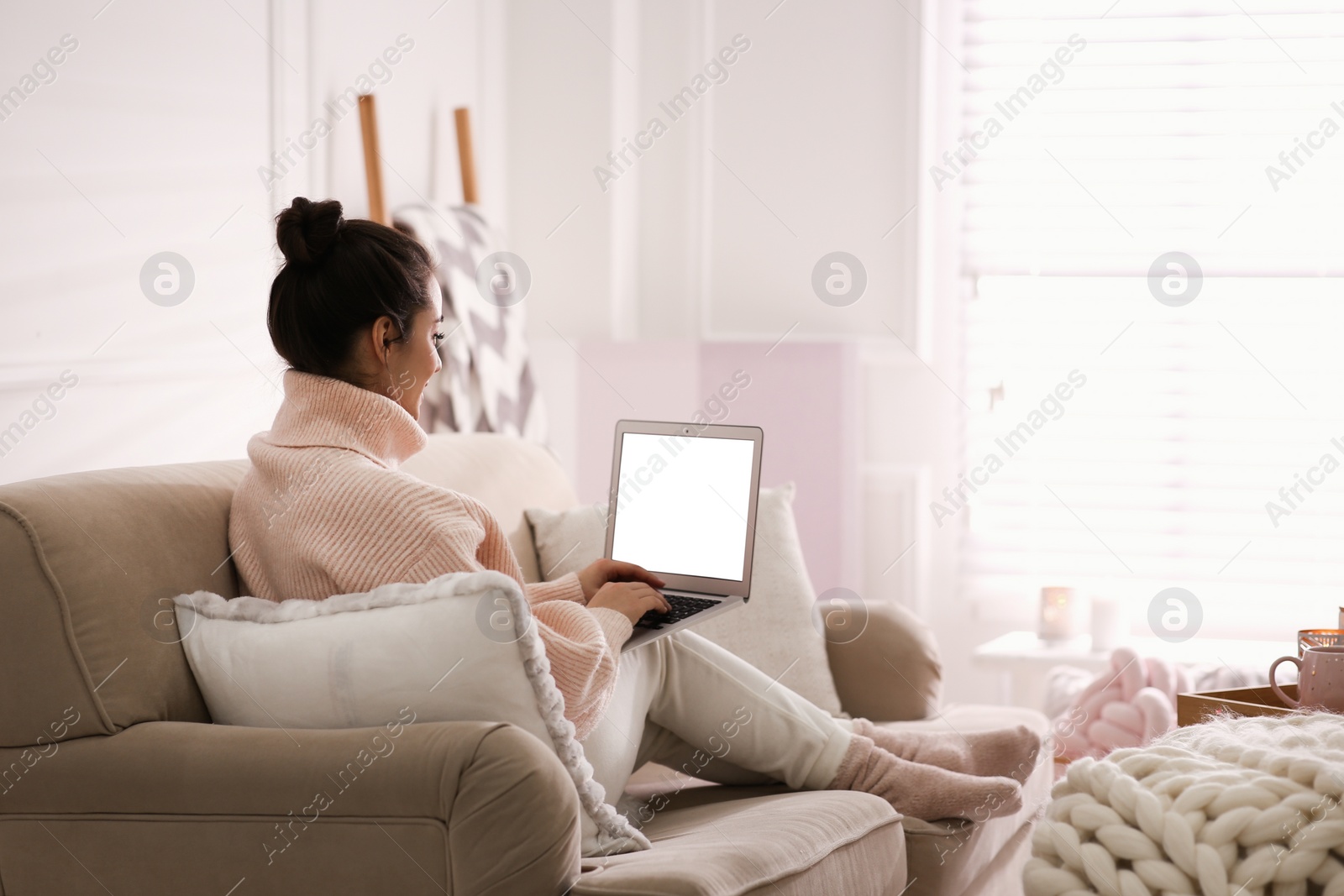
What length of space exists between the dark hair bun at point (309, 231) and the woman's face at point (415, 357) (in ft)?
0.46

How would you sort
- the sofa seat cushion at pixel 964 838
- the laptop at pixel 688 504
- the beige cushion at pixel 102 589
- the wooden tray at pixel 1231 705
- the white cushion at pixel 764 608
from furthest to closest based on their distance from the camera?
the white cushion at pixel 764 608 < the laptop at pixel 688 504 < the sofa seat cushion at pixel 964 838 < the wooden tray at pixel 1231 705 < the beige cushion at pixel 102 589

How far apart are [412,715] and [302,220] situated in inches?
24.7

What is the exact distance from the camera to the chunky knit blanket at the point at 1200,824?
98 cm

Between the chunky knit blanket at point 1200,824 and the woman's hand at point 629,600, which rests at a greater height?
the woman's hand at point 629,600

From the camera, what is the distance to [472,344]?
281 cm

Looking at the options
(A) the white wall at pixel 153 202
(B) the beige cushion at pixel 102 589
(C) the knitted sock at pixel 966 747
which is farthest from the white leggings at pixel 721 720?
(A) the white wall at pixel 153 202

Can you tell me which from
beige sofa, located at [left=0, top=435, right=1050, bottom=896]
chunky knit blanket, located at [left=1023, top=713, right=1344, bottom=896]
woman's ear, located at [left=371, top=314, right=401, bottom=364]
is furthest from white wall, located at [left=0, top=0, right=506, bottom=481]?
chunky knit blanket, located at [left=1023, top=713, right=1344, bottom=896]

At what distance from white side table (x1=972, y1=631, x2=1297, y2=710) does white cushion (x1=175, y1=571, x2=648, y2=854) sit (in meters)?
1.84

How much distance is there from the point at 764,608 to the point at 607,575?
561 mm

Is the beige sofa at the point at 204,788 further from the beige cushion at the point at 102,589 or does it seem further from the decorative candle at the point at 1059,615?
the decorative candle at the point at 1059,615

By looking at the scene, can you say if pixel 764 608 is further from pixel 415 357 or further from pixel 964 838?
pixel 415 357

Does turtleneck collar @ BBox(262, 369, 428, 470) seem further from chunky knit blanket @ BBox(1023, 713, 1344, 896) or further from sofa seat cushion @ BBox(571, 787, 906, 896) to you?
chunky knit blanket @ BBox(1023, 713, 1344, 896)

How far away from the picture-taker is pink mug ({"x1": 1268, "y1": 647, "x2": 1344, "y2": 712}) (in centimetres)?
147

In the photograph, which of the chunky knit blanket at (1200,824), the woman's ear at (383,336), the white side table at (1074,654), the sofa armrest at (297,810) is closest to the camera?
the chunky knit blanket at (1200,824)
